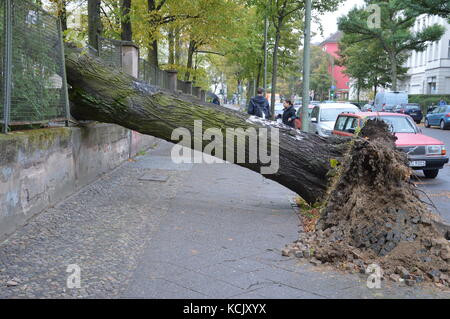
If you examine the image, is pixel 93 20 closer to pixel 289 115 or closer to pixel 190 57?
pixel 289 115

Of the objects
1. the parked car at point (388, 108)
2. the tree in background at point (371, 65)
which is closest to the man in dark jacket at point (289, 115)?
the parked car at point (388, 108)

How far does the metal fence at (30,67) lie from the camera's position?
6148 millimetres

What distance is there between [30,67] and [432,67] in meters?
58.6

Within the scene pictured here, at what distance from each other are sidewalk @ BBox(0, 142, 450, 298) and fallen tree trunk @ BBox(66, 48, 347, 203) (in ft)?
2.13

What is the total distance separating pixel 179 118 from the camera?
26.9 ft

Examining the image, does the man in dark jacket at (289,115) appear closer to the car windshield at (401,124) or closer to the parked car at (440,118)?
the car windshield at (401,124)

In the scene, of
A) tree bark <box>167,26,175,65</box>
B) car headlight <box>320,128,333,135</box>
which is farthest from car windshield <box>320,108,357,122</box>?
tree bark <box>167,26,175,65</box>

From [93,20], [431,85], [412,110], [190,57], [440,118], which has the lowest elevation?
[440,118]

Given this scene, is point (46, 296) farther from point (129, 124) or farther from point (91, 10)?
point (91, 10)

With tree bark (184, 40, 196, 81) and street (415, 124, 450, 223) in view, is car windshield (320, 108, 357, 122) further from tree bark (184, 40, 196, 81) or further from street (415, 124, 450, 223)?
tree bark (184, 40, 196, 81)

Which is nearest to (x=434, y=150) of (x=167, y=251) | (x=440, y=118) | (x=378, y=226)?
(x=378, y=226)

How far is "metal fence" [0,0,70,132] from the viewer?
615 cm

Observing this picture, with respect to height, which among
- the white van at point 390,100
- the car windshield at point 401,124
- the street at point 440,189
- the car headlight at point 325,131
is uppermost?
the white van at point 390,100

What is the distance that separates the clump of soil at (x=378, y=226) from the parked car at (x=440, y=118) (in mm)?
27514
